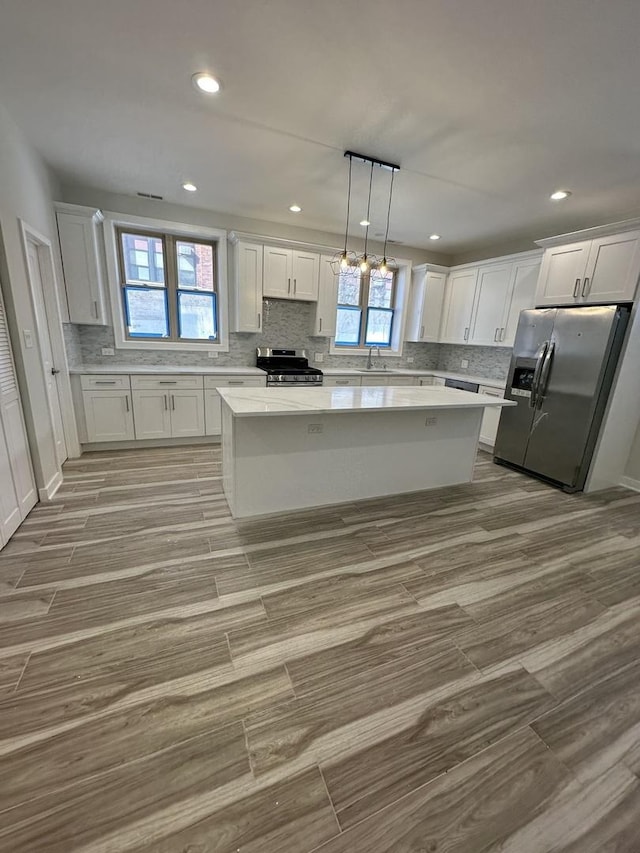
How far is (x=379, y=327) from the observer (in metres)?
5.75

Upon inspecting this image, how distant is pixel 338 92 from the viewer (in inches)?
82.3

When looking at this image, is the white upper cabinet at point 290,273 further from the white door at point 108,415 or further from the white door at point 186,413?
the white door at point 108,415

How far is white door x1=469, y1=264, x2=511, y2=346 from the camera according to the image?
4551mm

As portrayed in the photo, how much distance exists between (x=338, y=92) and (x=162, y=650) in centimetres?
320

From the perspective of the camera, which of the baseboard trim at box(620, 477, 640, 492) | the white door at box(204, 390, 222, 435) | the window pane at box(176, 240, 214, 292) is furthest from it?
the window pane at box(176, 240, 214, 292)

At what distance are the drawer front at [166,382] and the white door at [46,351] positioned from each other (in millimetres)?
760

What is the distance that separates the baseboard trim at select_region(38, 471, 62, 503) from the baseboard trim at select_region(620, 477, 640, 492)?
5.52m

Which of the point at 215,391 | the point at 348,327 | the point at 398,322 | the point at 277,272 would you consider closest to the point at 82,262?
the point at 215,391

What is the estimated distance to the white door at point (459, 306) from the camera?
507 cm

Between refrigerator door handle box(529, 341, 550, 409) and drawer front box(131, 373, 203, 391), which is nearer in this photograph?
refrigerator door handle box(529, 341, 550, 409)

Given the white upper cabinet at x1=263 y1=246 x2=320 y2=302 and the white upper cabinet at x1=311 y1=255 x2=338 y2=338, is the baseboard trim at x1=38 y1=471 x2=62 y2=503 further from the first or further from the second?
the white upper cabinet at x1=311 y1=255 x2=338 y2=338

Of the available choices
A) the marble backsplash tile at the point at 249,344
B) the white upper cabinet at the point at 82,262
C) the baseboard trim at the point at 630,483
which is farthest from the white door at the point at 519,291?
the white upper cabinet at the point at 82,262

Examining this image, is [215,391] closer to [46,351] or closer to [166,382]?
[166,382]

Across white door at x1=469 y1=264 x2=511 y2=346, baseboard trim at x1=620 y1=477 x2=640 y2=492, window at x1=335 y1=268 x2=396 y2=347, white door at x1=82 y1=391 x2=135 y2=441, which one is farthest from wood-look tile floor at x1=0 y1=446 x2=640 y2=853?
window at x1=335 y1=268 x2=396 y2=347
